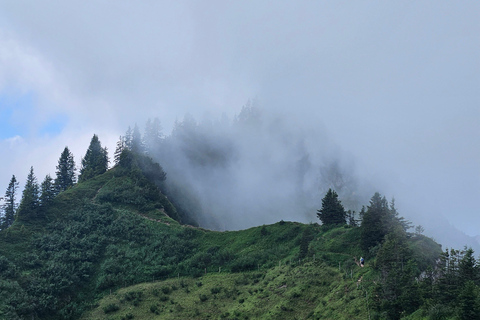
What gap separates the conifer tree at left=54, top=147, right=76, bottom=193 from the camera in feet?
468

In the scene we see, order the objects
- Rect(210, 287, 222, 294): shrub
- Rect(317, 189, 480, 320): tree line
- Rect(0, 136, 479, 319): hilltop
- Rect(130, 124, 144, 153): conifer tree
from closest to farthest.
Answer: Rect(317, 189, 480, 320): tree line
Rect(0, 136, 479, 319): hilltop
Rect(210, 287, 222, 294): shrub
Rect(130, 124, 144, 153): conifer tree

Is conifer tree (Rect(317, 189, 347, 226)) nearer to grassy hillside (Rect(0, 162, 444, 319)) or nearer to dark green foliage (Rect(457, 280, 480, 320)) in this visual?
grassy hillside (Rect(0, 162, 444, 319))

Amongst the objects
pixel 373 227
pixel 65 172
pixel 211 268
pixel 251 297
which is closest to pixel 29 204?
pixel 65 172

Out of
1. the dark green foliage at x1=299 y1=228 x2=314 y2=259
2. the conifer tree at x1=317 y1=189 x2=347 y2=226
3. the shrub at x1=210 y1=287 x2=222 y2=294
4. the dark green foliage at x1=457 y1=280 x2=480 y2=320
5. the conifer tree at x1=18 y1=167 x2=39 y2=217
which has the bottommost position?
the dark green foliage at x1=457 y1=280 x2=480 y2=320

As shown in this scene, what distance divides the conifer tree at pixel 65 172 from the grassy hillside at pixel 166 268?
32.4 m

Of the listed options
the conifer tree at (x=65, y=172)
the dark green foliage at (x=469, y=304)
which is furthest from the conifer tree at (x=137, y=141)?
the dark green foliage at (x=469, y=304)

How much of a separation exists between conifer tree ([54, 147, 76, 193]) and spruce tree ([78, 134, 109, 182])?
3.86 metres

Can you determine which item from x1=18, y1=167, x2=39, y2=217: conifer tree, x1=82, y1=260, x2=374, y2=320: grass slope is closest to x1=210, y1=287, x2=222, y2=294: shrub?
x1=82, y1=260, x2=374, y2=320: grass slope

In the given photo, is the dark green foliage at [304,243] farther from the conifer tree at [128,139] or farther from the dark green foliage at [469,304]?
the conifer tree at [128,139]

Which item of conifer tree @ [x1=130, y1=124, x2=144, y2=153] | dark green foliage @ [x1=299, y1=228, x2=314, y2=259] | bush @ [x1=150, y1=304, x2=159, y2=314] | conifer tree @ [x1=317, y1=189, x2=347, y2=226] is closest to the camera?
bush @ [x1=150, y1=304, x2=159, y2=314]

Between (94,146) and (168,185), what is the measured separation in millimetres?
35933

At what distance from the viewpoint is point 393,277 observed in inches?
1604

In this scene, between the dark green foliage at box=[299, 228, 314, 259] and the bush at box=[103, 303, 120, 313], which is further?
the dark green foliage at box=[299, 228, 314, 259]

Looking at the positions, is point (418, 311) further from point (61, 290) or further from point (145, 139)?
point (145, 139)
